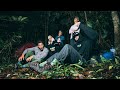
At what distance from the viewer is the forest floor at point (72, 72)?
9211 mm

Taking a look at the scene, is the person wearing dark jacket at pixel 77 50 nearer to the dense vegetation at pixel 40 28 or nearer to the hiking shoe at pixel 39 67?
the hiking shoe at pixel 39 67

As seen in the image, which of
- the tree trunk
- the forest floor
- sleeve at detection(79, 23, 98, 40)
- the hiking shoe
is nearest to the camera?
the forest floor

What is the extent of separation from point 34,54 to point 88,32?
1.90 meters

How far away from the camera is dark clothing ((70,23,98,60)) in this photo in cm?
948

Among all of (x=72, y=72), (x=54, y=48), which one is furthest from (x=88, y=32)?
(x=72, y=72)

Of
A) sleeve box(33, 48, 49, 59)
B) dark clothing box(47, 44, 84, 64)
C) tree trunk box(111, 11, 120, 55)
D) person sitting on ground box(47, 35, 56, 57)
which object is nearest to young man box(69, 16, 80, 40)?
dark clothing box(47, 44, 84, 64)

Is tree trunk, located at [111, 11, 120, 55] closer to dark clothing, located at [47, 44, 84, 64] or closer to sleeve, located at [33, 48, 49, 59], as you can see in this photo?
dark clothing, located at [47, 44, 84, 64]

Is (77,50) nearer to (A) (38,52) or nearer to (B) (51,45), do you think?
(B) (51,45)

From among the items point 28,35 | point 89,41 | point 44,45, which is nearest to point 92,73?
point 89,41

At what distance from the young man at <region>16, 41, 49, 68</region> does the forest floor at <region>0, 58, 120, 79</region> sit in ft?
1.02

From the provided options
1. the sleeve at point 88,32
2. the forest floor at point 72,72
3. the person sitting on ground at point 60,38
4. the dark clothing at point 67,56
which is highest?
the sleeve at point 88,32

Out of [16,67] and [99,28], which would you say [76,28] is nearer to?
[99,28]

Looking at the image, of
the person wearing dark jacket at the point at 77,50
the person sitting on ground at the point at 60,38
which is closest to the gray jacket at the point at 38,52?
the person wearing dark jacket at the point at 77,50

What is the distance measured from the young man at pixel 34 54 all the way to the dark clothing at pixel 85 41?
0.96 m
